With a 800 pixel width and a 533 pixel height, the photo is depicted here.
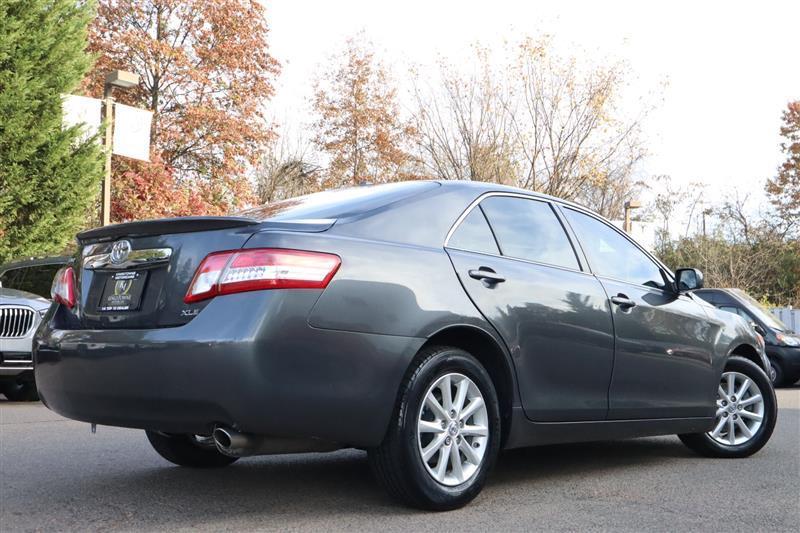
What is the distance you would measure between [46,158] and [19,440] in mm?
13627

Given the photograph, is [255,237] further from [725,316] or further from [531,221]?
[725,316]

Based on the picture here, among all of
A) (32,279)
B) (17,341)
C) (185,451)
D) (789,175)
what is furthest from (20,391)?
(789,175)

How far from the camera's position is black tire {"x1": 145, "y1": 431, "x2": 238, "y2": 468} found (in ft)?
16.5

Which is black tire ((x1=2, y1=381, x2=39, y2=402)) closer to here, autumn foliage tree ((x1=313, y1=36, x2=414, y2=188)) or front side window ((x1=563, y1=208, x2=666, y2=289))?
front side window ((x1=563, y1=208, x2=666, y2=289))

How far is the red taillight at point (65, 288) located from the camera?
432 cm

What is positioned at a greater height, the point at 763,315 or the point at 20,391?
the point at 763,315

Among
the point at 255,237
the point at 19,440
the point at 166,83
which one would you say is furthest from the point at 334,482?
the point at 166,83

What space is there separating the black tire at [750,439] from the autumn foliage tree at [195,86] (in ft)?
74.6

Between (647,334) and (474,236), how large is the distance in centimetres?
140

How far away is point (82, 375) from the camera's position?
154 inches

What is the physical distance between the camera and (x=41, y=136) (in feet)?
60.2

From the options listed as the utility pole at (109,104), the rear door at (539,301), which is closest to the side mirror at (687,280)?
the rear door at (539,301)

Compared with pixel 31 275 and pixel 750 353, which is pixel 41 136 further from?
pixel 750 353

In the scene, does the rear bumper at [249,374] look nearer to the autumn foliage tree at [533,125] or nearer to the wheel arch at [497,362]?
the wheel arch at [497,362]
